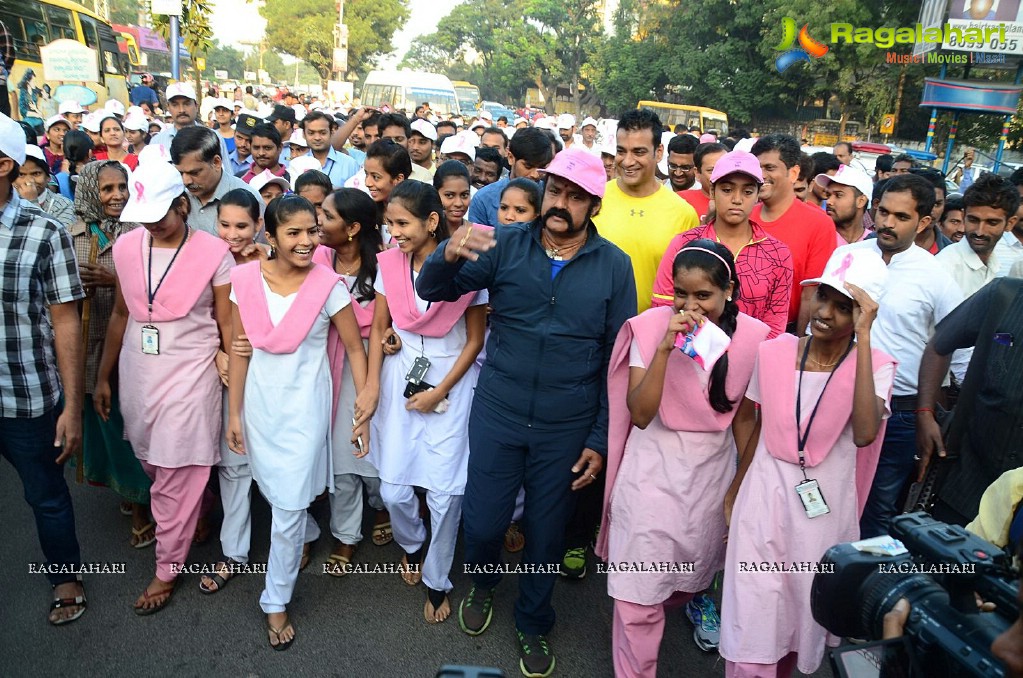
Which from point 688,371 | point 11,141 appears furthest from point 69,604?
point 688,371

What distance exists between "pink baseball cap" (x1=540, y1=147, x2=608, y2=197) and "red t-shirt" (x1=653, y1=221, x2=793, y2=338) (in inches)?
27.2

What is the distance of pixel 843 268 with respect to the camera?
8.02 ft

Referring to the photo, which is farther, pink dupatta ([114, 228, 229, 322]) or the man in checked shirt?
pink dupatta ([114, 228, 229, 322])

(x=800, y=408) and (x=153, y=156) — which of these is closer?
(x=800, y=408)

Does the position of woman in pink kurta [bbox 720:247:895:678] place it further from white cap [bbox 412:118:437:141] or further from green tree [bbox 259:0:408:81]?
green tree [bbox 259:0:408:81]

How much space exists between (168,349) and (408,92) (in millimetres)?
20576

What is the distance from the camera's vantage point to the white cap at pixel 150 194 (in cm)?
314

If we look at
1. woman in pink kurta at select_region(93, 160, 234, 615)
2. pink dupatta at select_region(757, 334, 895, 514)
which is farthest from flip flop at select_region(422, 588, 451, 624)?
pink dupatta at select_region(757, 334, 895, 514)

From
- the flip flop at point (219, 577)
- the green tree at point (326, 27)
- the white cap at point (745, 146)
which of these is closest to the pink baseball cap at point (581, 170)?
the white cap at point (745, 146)

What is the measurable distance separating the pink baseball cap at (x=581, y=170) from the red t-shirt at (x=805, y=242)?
1572 millimetres

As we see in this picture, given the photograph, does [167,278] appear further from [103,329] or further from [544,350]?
[544,350]

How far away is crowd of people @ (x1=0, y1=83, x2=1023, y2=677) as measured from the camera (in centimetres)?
262

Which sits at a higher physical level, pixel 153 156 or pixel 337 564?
pixel 153 156

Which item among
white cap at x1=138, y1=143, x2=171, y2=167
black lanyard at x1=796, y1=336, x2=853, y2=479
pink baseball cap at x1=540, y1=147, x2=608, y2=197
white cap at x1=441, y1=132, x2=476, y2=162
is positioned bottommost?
black lanyard at x1=796, y1=336, x2=853, y2=479
